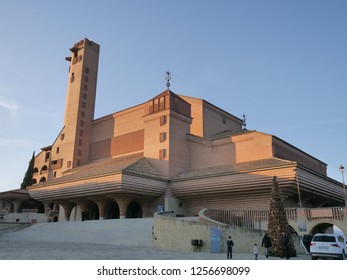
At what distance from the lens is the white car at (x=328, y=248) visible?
14.9 meters

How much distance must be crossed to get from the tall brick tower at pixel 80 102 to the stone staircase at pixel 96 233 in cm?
1738

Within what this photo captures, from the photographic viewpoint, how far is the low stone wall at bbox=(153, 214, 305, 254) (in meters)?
19.1

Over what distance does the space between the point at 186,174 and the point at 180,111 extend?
8051 millimetres

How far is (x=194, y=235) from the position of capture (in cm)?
2056

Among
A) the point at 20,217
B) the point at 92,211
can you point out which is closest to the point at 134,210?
the point at 92,211

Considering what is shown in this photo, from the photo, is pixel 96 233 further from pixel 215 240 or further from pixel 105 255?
pixel 105 255

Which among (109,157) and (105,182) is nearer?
(105,182)

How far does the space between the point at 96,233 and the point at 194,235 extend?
11.8 m

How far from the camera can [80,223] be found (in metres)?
33.0

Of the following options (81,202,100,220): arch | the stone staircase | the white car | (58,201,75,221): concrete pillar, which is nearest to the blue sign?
the white car

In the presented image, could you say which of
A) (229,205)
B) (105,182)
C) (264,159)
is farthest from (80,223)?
(264,159)

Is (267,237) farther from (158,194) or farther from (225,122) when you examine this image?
(225,122)

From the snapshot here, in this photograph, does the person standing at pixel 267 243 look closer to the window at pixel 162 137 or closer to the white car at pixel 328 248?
the white car at pixel 328 248

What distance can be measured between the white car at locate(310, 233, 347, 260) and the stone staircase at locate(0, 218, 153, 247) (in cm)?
1182
